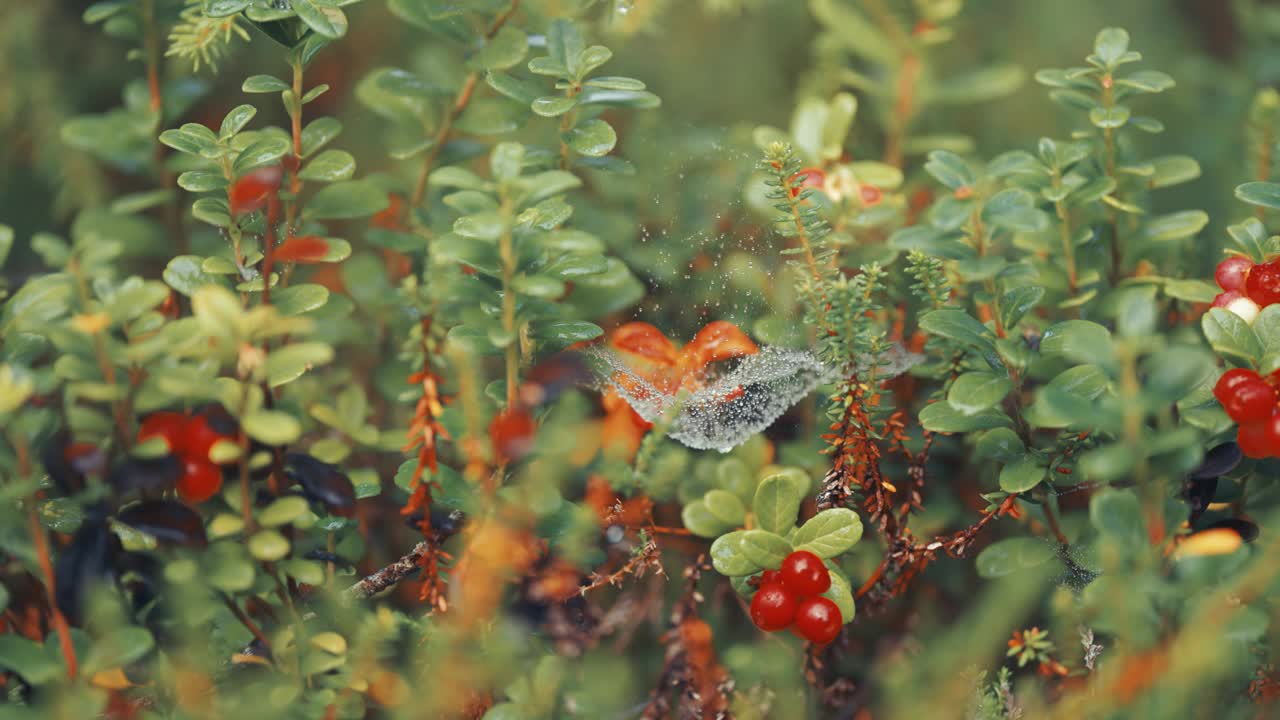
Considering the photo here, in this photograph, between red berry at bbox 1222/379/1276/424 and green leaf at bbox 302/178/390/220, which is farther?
green leaf at bbox 302/178/390/220

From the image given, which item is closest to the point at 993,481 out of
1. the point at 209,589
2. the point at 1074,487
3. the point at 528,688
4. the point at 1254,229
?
the point at 1074,487

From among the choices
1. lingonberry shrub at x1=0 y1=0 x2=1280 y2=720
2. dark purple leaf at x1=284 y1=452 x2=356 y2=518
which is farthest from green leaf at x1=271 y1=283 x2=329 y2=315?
dark purple leaf at x1=284 y1=452 x2=356 y2=518

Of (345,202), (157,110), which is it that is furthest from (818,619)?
(157,110)

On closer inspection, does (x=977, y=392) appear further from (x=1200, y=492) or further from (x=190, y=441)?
(x=190, y=441)

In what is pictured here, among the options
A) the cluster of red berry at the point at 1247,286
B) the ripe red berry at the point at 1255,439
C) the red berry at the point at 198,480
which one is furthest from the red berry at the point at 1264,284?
the red berry at the point at 198,480

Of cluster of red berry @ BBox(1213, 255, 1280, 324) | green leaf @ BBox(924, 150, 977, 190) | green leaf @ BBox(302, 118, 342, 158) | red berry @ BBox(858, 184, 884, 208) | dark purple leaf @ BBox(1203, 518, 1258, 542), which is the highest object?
green leaf @ BBox(924, 150, 977, 190)

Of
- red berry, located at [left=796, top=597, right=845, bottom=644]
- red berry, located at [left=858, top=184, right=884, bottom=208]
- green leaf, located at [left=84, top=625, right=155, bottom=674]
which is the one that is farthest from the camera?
red berry, located at [left=858, top=184, right=884, bottom=208]

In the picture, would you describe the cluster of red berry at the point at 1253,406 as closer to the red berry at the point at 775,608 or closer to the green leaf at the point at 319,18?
the red berry at the point at 775,608

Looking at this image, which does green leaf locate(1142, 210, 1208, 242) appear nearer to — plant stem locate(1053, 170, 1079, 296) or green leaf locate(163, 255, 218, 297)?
plant stem locate(1053, 170, 1079, 296)

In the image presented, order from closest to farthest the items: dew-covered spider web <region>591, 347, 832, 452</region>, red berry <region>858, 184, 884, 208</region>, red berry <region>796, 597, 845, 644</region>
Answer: red berry <region>796, 597, 845, 644</region> < dew-covered spider web <region>591, 347, 832, 452</region> < red berry <region>858, 184, 884, 208</region>
